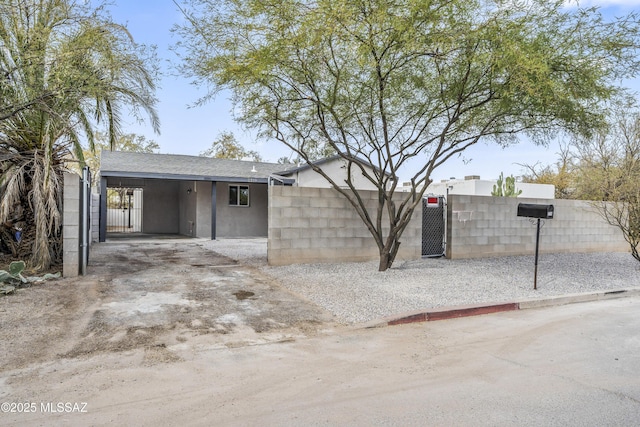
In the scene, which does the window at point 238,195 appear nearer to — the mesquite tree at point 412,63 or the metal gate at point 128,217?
the metal gate at point 128,217

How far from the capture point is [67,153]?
876cm

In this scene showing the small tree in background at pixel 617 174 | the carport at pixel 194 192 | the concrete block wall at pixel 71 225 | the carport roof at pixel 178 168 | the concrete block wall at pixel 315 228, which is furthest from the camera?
the carport at pixel 194 192

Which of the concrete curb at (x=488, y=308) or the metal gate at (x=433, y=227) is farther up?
the metal gate at (x=433, y=227)

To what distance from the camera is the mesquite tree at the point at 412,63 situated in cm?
711

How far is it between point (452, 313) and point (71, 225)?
22.3 ft

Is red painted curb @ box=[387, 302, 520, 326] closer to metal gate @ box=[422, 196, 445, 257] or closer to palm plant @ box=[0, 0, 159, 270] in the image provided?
metal gate @ box=[422, 196, 445, 257]

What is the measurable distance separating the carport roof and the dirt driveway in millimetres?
7524

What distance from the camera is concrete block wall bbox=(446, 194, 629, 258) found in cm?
1141

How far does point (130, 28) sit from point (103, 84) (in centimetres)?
122

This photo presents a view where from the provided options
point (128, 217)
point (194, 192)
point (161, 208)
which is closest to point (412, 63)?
point (194, 192)

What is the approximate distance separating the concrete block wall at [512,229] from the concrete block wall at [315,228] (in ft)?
8.95

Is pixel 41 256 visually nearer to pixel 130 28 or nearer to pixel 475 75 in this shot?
pixel 130 28

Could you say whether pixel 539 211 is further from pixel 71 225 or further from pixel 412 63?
pixel 71 225

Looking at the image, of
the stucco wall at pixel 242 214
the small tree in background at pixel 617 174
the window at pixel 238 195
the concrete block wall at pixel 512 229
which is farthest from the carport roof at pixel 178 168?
the small tree in background at pixel 617 174
